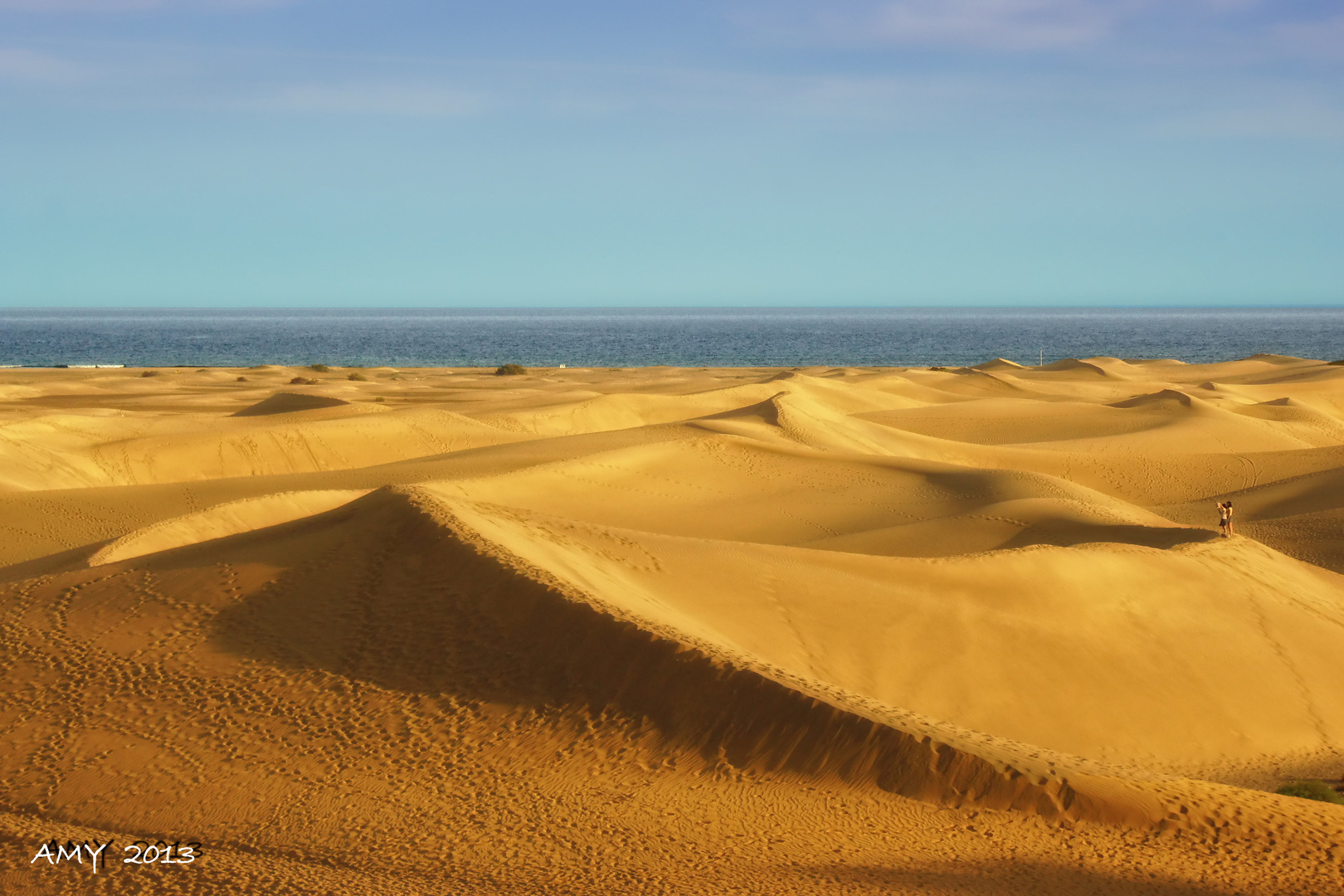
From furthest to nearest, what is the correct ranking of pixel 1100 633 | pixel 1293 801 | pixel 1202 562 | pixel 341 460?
1. pixel 341 460
2. pixel 1202 562
3. pixel 1100 633
4. pixel 1293 801

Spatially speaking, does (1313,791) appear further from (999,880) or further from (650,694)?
(650,694)

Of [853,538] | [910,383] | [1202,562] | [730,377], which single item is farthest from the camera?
[730,377]

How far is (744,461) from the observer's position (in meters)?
21.8

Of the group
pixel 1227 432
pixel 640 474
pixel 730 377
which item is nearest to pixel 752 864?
pixel 640 474

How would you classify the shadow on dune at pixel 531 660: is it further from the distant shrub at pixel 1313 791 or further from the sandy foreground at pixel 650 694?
the distant shrub at pixel 1313 791

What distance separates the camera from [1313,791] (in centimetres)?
810

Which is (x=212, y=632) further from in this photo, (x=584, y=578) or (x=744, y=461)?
(x=744, y=461)

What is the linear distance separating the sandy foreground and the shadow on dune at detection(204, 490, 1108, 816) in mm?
24

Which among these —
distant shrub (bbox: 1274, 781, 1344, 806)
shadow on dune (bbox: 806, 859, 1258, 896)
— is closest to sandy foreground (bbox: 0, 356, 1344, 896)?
shadow on dune (bbox: 806, 859, 1258, 896)

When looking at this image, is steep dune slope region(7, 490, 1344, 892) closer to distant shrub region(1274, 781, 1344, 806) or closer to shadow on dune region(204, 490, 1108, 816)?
shadow on dune region(204, 490, 1108, 816)


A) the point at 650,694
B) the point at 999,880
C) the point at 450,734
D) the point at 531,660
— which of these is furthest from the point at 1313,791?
the point at 450,734

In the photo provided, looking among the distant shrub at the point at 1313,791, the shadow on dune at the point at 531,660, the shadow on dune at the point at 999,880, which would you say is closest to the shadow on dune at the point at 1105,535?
the distant shrub at the point at 1313,791

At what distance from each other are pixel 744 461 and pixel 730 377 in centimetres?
3089

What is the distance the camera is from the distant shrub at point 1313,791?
26.3 ft
